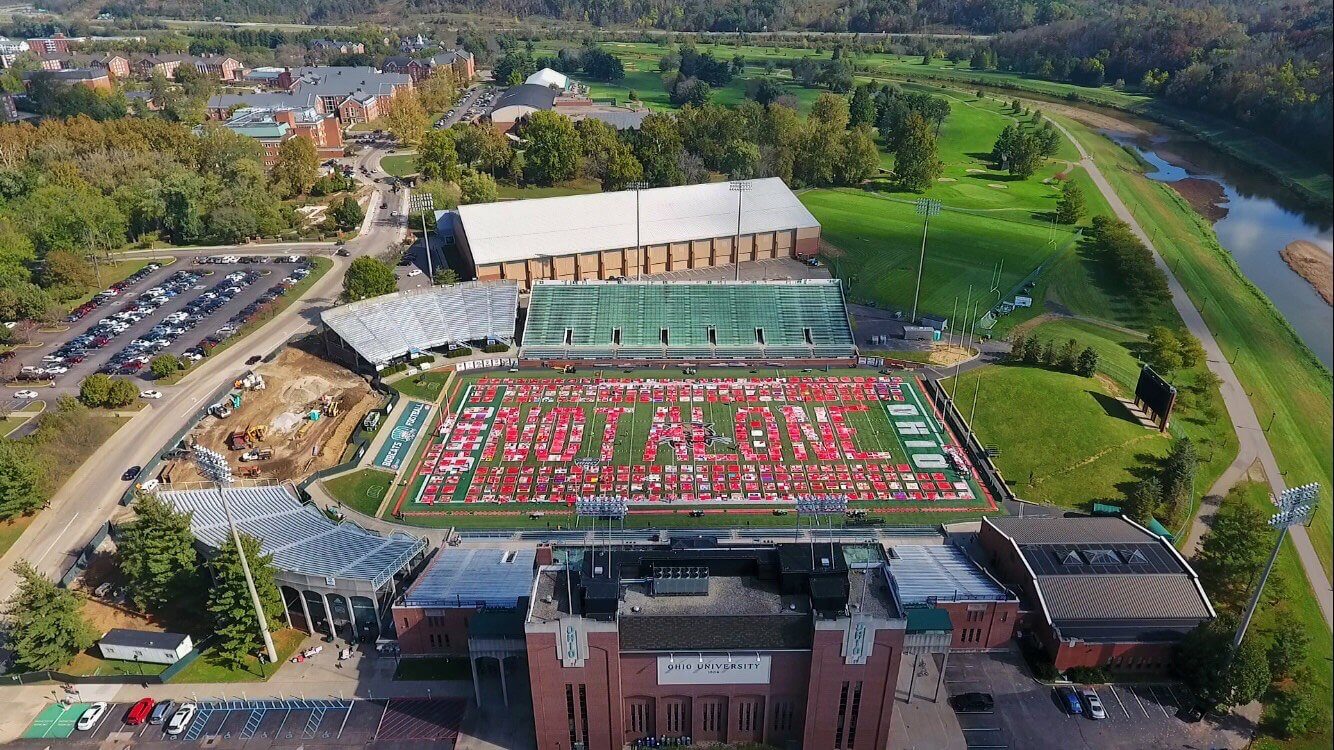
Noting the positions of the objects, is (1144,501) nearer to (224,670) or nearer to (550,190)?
(224,670)

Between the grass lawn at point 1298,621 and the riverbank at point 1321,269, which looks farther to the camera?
the grass lawn at point 1298,621

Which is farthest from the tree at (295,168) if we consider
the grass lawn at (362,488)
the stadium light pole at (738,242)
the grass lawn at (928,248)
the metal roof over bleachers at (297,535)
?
the metal roof over bleachers at (297,535)

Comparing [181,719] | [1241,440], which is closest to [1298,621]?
[1241,440]

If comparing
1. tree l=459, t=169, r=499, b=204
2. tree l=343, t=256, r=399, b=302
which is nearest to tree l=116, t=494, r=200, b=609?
tree l=343, t=256, r=399, b=302

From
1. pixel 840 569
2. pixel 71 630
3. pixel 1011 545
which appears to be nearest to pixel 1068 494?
pixel 1011 545

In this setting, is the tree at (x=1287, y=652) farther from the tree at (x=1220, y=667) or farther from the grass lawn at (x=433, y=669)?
the grass lawn at (x=433, y=669)

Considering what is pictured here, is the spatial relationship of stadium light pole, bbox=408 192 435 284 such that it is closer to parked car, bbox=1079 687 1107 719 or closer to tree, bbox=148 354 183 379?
tree, bbox=148 354 183 379
